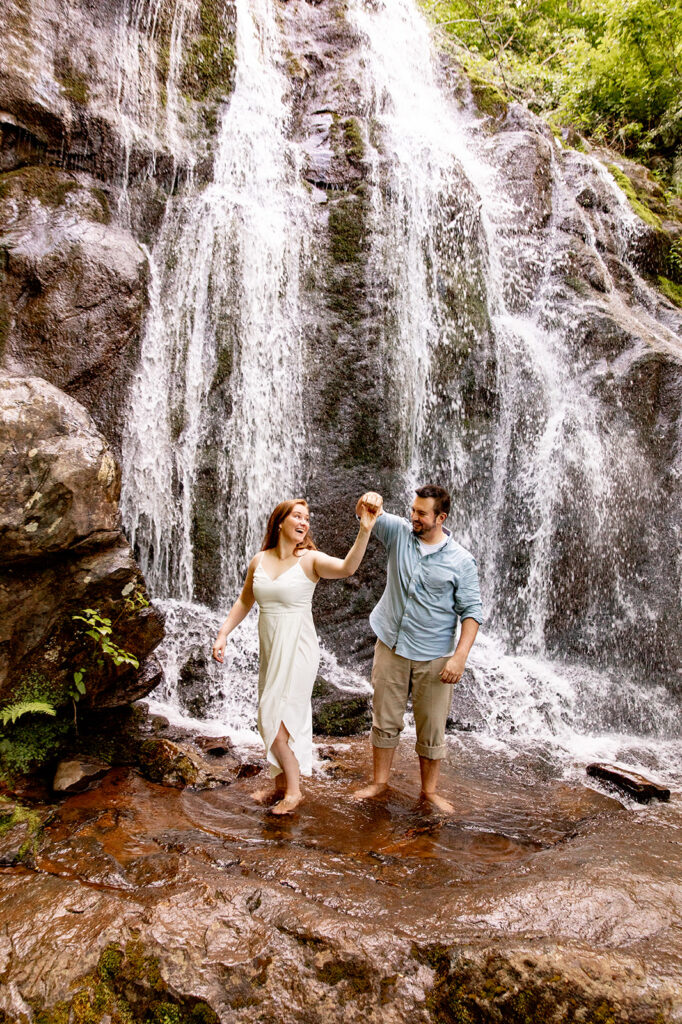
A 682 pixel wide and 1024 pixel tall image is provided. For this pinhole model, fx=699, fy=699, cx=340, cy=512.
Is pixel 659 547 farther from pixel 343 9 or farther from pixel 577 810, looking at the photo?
pixel 343 9

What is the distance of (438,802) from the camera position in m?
4.52

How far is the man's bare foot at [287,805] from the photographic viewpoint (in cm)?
416

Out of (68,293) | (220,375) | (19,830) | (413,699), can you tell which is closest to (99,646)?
(19,830)

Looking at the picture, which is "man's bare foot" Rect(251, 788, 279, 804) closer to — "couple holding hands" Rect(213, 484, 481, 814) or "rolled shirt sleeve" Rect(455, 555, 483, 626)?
"couple holding hands" Rect(213, 484, 481, 814)

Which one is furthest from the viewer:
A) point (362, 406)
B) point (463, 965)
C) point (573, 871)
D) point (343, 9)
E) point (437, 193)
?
point (343, 9)

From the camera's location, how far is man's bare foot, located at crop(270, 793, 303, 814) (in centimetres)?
416

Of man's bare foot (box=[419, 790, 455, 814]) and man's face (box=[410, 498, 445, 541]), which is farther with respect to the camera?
man's bare foot (box=[419, 790, 455, 814])

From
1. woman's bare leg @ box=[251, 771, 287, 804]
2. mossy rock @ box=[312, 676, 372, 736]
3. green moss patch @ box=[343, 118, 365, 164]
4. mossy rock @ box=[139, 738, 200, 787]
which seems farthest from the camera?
green moss patch @ box=[343, 118, 365, 164]

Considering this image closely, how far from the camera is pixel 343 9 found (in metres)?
11.4

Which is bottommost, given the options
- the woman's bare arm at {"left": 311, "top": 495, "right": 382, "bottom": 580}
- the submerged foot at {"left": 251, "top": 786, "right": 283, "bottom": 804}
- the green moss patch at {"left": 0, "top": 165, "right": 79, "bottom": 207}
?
the submerged foot at {"left": 251, "top": 786, "right": 283, "bottom": 804}

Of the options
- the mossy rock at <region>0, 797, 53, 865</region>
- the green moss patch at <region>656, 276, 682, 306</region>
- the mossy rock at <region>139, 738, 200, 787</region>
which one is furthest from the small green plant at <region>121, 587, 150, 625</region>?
the green moss patch at <region>656, 276, 682, 306</region>

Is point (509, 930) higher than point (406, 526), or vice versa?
point (406, 526)

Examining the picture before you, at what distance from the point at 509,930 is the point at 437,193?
8943 mm

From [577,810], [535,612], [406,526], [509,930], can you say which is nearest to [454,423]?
[535,612]
